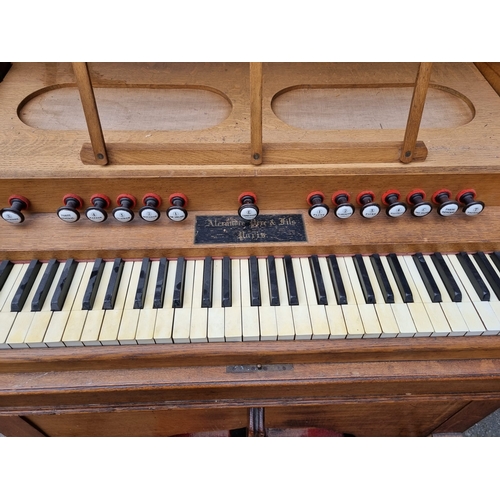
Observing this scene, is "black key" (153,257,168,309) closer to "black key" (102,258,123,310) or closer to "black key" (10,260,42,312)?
"black key" (102,258,123,310)

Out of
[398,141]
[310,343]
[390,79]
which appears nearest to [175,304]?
[310,343]

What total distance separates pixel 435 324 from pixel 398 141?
0.71 m

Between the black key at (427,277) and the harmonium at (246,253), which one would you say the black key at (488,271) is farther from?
the black key at (427,277)

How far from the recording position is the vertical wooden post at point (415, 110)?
1.31m

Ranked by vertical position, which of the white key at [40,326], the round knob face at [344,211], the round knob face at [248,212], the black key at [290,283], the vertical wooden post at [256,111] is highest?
the vertical wooden post at [256,111]

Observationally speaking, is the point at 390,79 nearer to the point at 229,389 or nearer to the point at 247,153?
the point at 247,153

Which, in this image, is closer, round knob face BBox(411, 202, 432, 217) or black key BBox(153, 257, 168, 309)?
black key BBox(153, 257, 168, 309)

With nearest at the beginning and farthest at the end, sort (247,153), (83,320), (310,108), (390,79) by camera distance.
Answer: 1. (83,320)
2. (247,153)
3. (310,108)
4. (390,79)

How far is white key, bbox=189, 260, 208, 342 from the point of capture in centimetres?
138

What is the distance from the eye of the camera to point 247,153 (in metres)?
1.50

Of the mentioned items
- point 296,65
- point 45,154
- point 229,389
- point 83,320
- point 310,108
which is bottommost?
point 229,389

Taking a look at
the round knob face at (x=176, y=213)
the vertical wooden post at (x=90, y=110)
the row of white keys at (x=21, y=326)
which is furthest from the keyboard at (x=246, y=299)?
the vertical wooden post at (x=90, y=110)

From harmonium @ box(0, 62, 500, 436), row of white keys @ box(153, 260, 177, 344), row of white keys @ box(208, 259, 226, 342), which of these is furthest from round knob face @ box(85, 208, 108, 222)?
row of white keys @ box(208, 259, 226, 342)

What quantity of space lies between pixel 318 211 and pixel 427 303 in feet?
1.77
